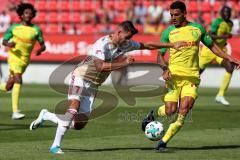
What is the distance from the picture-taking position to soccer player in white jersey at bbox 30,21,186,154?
1098 centimetres

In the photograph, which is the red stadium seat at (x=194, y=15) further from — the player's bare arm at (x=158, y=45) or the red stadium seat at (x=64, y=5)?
the player's bare arm at (x=158, y=45)

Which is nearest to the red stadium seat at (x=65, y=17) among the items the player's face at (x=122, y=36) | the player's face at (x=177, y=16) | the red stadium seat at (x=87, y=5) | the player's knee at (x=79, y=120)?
the red stadium seat at (x=87, y=5)

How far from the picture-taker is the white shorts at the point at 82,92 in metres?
11.2

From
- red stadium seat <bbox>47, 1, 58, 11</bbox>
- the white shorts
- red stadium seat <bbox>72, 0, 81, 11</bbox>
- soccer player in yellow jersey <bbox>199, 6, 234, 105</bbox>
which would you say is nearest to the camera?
the white shorts

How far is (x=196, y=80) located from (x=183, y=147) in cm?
113

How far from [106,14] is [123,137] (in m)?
19.0

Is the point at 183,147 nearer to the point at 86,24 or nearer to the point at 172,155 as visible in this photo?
the point at 172,155

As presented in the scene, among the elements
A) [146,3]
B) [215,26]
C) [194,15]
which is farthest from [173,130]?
[146,3]

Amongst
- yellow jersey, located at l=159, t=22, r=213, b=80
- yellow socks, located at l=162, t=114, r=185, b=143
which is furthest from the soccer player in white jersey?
yellow socks, located at l=162, t=114, r=185, b=143

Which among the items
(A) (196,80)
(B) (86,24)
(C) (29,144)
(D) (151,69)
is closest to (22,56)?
(C) (29,144)

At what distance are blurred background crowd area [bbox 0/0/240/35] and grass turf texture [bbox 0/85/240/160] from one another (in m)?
11.5

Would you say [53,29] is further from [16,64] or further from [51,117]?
[51,117]

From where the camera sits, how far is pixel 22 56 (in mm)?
17062

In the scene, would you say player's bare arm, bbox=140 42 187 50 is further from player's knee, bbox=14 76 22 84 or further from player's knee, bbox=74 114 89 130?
player's knee, bbox=14 76 22 84
